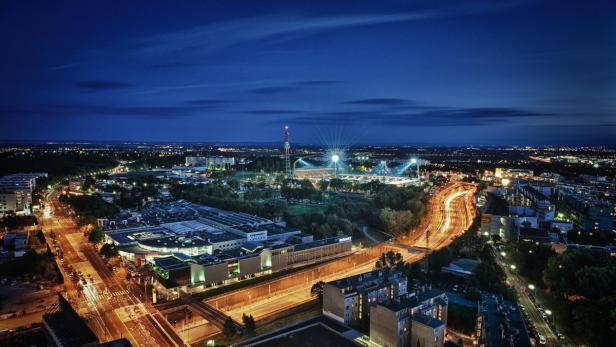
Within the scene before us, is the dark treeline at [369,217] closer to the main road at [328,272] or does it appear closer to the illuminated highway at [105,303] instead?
the main road at [328,272]

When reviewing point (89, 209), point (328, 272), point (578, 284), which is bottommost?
point (328, 272)

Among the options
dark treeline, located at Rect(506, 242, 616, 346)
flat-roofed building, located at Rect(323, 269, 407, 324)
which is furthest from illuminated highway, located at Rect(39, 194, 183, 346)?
dark treeline, located at Rect(506, 242, 616, 346)

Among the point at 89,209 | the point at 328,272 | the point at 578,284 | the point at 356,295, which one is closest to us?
the point at 356,295

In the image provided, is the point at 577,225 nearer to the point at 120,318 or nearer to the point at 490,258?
the point at 490,258

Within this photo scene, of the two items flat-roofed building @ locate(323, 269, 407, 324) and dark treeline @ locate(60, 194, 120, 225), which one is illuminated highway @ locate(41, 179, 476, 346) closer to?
dark treeline @ locate(60, 194, 120, 225)

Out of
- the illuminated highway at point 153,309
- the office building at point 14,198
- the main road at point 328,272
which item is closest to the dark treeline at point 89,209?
the illuminated highway at point 153,309

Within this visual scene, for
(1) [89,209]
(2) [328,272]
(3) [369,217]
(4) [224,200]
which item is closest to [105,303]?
(2) [328,272]

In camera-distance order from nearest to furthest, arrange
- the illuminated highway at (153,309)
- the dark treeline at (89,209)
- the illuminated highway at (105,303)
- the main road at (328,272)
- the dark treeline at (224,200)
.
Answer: the illuminated highway at (105,303)
the illuminated highway at (153,309)
the main road at (328,272)
the dark treeline at (89,209)
the dark treeline at (224,200)

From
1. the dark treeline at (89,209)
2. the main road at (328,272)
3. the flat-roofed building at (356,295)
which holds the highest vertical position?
the dark treeline at (89,209)

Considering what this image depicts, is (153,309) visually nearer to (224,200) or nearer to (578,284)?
(578,284)
